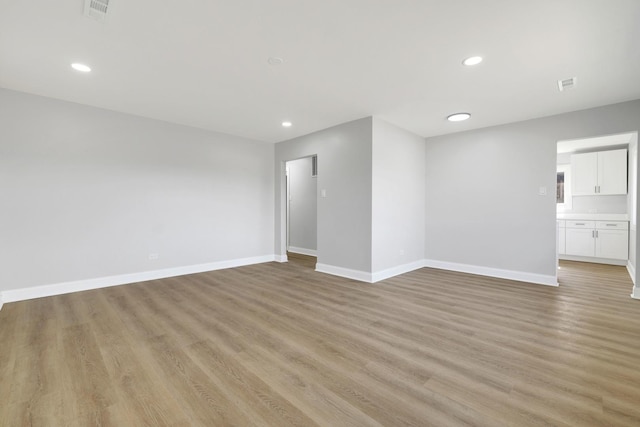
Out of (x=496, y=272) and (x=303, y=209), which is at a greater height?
(x=303, y=209)

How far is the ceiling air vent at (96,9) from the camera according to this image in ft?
6.51

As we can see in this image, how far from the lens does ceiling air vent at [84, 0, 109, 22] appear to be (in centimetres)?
199

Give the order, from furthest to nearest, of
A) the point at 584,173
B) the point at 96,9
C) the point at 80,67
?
the point at 584,173
the point at 80,67
the point at 96,9

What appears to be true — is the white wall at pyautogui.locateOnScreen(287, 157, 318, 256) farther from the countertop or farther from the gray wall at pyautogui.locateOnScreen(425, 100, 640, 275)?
the countertop

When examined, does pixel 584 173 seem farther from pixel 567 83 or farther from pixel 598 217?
pixel 567 83

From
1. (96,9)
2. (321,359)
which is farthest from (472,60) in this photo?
(96,9)

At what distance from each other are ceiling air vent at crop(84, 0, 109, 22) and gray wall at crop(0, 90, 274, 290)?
8.06ft

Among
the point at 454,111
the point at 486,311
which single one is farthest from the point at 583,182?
the point at 486,311

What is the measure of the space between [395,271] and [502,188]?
2.31 m

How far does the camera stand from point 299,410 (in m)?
1.58

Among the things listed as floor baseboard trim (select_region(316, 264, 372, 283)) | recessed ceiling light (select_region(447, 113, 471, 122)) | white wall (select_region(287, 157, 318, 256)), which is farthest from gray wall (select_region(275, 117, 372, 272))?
white wall (select_region(287, 157, 318, 256))

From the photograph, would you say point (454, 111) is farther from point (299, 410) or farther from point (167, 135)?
point (167, 135)

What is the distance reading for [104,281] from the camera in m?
4.09

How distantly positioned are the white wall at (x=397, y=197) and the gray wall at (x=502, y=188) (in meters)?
0.30
